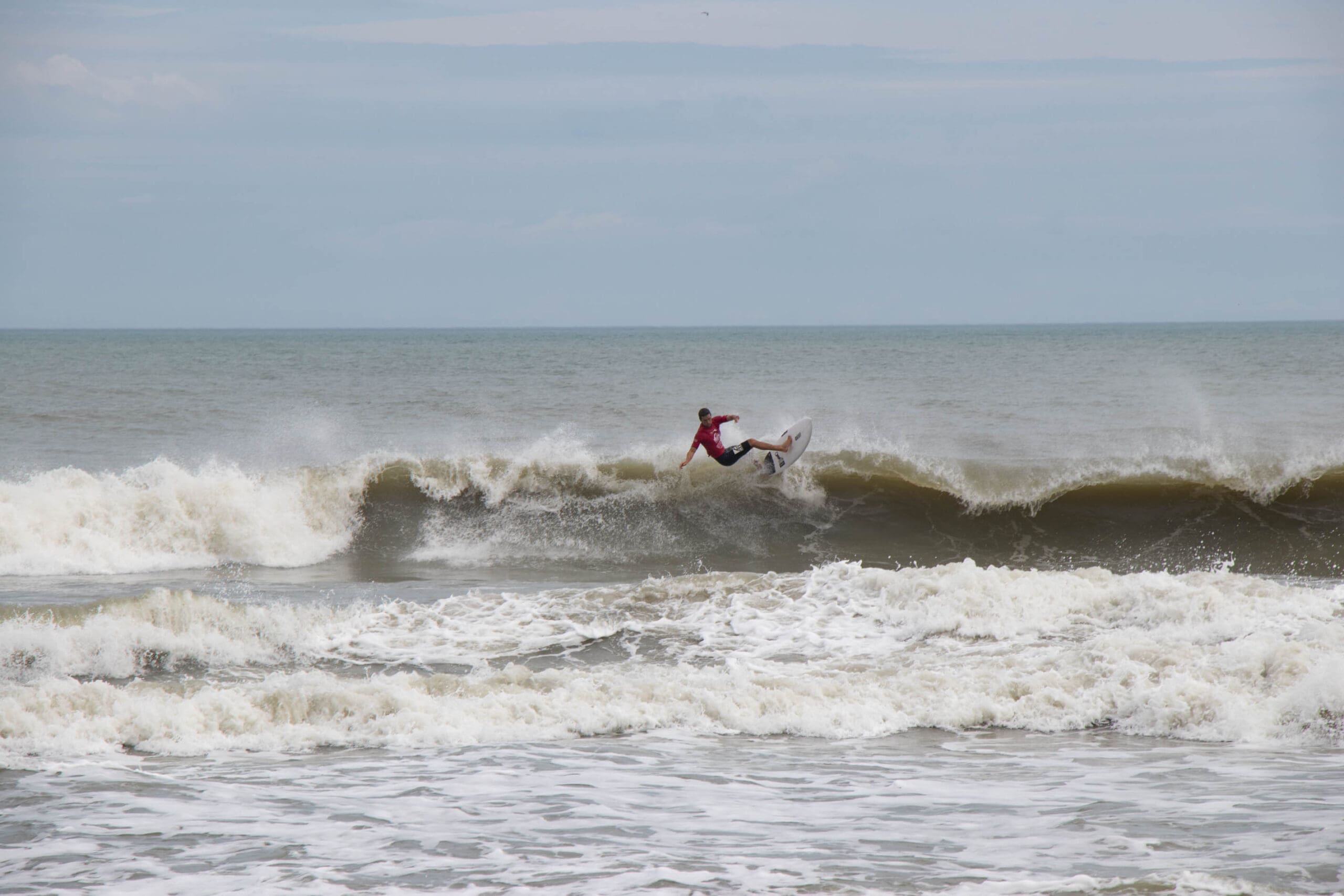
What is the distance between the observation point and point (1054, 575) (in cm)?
1130

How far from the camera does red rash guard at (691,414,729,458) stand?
47.3ft

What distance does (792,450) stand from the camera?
16.4m

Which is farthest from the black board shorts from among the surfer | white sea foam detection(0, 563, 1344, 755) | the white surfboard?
white sea foam detection(0, 563, 1344, 755)

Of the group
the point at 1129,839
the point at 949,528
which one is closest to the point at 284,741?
the point at 1129,839

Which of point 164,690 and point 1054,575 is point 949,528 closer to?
point 1054,575

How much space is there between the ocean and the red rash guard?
62.5 inches

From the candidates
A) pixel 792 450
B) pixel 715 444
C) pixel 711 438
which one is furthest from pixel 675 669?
pixel 792 450

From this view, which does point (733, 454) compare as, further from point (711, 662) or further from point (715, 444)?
point (711, 662)

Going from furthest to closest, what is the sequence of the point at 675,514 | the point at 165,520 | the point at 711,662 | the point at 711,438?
the point at 675,514
the point at 165,520
the point at 711,438
the point at 711,662

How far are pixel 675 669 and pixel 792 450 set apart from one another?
740 centimetres

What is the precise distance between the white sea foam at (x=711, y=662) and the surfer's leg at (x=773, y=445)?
10.7ft

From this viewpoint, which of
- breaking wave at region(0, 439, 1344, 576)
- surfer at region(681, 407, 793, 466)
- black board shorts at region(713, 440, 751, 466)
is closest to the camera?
surfer at region(681, 407, 793, 466)

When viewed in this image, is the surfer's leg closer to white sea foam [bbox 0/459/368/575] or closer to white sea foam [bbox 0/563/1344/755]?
white sea foam [bbox 0/563/1344/755]

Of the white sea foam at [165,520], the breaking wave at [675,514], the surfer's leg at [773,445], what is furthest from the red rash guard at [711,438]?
the white sea foam at [165,520]
